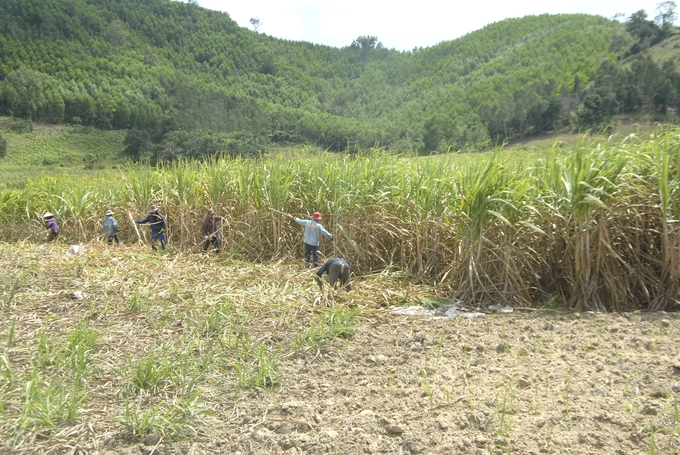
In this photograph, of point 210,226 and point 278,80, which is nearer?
point 210,226

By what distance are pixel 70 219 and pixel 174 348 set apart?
26.2 ft

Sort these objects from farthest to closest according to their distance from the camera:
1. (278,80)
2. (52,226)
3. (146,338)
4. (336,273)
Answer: (278,80)
(52,226)
(336,273)
(146,338)

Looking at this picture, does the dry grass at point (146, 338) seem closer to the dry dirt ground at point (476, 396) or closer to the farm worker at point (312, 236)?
the dry dirt ground at point (476, 396)

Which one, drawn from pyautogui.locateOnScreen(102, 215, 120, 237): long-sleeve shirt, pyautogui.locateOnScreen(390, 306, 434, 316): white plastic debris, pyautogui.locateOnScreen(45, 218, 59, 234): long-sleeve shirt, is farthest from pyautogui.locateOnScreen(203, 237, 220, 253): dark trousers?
pyautogui.locateOnScreen(45, 218, 59, 234): long-sleeve shirt

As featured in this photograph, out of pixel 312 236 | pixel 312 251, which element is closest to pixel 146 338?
pixel 312 236

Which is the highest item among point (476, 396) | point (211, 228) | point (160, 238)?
point (476, 396)

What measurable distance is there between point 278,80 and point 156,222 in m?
98.6

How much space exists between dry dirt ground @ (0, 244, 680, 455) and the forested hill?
92.6ft

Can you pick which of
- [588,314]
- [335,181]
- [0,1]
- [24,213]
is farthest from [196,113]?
[0,1]

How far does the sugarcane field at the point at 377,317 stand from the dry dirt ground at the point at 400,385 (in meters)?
0.01

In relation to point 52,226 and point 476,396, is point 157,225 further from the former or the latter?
point 476,396

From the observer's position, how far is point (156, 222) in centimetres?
762

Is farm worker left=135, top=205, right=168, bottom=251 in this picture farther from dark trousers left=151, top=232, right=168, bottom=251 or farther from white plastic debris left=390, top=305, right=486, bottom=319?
white plastic debris left=390, top=305, right=486, bottom=319

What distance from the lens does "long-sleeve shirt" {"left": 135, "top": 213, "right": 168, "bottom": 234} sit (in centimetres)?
767
